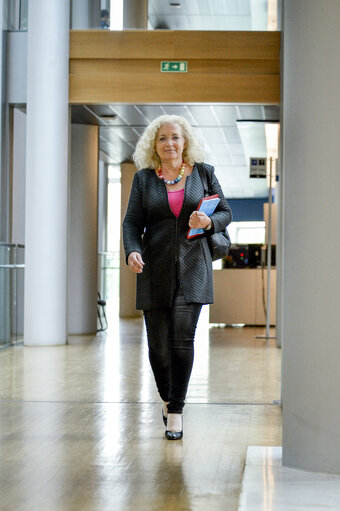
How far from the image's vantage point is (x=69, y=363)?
7.62 meters

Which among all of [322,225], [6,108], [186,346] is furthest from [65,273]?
[322,225]

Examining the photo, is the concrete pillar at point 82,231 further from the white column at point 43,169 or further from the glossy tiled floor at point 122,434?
the glossy tiled floor at point 122,434

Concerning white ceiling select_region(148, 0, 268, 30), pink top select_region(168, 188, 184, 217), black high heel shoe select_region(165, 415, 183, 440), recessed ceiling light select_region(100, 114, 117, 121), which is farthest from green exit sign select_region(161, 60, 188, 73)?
black high heel shoe select_region(165, 415, 183, 440)

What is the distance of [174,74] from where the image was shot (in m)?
9.93

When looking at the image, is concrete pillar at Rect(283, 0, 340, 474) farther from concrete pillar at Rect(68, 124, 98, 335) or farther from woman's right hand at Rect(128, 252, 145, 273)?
concrete pillar at Rect(68, 124, 98, 335)

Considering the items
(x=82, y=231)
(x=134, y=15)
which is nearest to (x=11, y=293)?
(x=82, y=231)

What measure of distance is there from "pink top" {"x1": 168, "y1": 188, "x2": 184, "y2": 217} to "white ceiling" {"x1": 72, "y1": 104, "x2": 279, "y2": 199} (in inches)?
139

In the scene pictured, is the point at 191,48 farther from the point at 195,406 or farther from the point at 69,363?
the point at 195,406

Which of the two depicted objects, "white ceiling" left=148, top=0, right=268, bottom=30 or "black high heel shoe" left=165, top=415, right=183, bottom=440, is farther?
"white ceiling" left=148, top=0, right=268, bottom=30

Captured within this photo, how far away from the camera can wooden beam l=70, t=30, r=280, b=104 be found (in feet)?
32.4

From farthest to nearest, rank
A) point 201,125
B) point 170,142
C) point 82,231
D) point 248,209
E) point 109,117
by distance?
point 248,209 < point 201,125 < point 82,231 < point 109,117 < point 170,142

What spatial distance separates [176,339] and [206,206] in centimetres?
60

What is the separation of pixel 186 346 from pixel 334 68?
1.47 metres

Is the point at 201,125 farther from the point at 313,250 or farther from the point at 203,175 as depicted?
the point at 313,250
